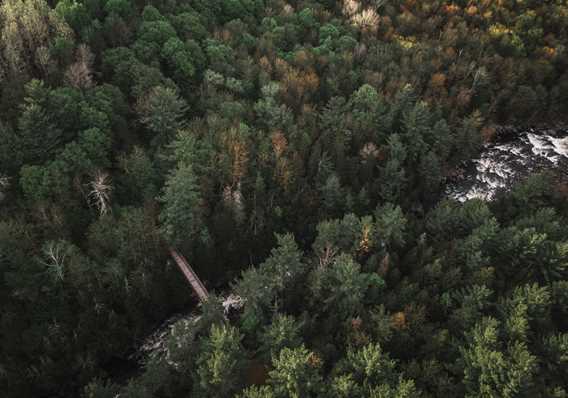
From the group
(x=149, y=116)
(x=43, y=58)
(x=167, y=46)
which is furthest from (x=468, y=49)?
(x=43, y=58)

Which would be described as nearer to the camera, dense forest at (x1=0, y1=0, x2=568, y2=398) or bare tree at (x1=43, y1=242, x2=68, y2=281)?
dense forest at (x1=0, y1=0, x2=568, y2=398)

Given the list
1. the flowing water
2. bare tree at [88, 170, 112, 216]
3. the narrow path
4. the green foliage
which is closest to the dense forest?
the green foliage

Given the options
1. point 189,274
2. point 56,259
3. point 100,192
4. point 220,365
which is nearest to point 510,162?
point 189,274

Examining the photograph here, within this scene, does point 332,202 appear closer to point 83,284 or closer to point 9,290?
point 83,284

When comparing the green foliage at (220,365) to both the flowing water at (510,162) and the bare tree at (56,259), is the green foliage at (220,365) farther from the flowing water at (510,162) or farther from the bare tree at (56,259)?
the flowing water at (510,162)

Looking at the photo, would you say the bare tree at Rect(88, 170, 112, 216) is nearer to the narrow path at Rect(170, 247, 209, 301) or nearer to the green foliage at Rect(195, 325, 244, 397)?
the narrow path at Rect(170, 247, 209, 301)

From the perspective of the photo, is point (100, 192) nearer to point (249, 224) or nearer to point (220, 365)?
point (249, 224)
